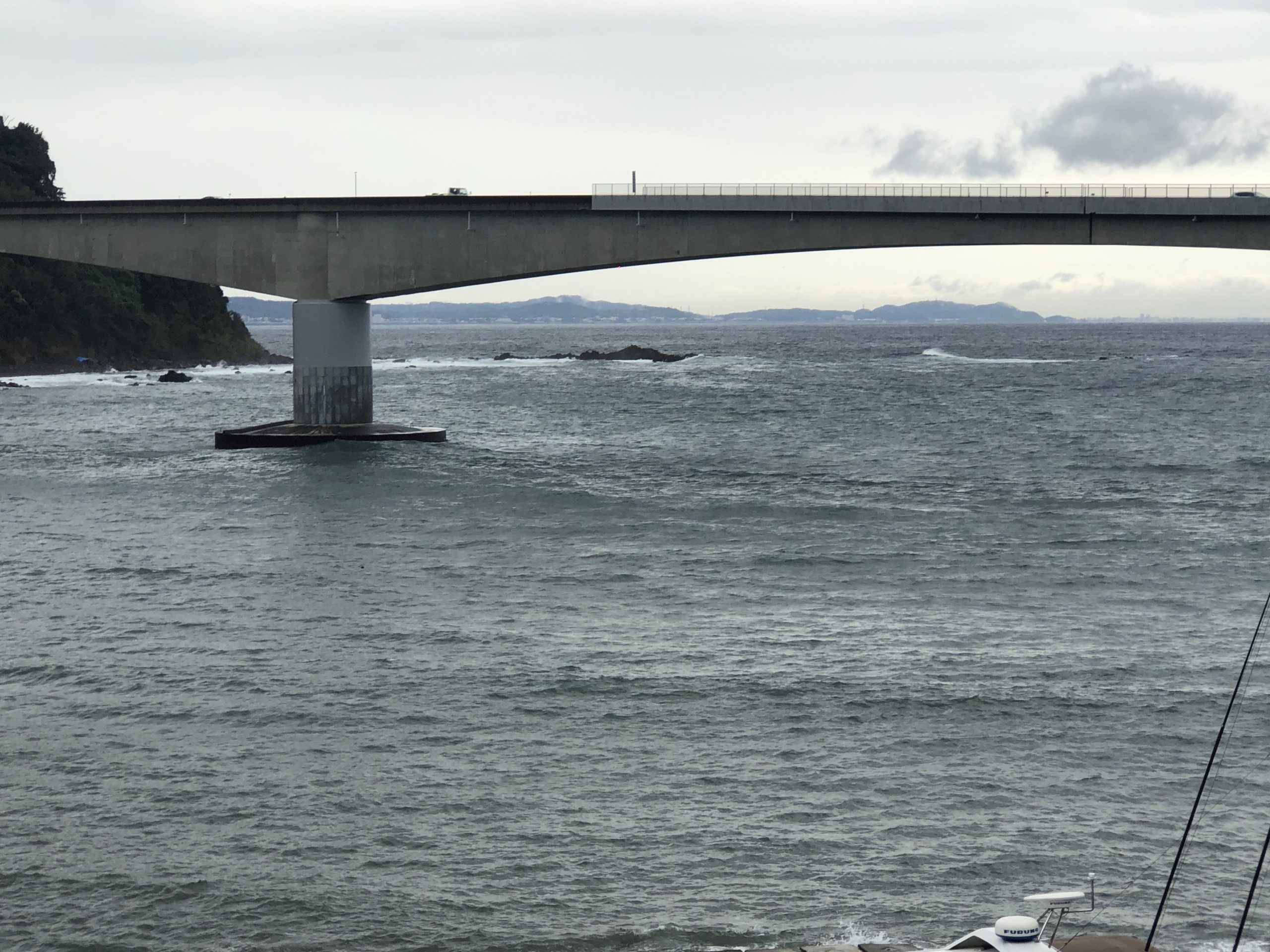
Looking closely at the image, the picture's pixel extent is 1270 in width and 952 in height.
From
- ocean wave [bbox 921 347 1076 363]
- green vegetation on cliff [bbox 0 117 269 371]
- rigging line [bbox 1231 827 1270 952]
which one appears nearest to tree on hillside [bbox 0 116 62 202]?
green vegetation on cliff [bbox 0 117 269 371]

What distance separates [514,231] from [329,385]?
10.3m

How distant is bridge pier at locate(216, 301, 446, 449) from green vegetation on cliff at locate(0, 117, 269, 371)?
6730cm

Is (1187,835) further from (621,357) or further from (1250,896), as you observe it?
(621,357)

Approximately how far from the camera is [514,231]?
59.9 meters

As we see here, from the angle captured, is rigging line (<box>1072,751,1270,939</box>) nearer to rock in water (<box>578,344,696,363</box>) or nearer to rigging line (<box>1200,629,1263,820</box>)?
rigging line (<box>1200,629,1263,820</box>)

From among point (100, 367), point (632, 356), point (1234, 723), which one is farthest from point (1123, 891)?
point (632, 356)

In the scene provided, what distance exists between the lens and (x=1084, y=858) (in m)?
15.5

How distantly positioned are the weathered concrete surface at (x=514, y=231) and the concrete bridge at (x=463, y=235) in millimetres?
59

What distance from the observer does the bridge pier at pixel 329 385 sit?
61344 millimetres

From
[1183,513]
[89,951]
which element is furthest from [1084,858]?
[1183,513]

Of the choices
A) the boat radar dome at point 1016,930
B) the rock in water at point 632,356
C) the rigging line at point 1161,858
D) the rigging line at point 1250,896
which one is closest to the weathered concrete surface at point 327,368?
the rigging line at point 1161,858

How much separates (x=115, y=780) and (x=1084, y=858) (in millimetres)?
11432

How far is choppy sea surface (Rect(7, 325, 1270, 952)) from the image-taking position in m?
14.7

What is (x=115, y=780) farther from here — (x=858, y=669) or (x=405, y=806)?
(x=858, y=669)
